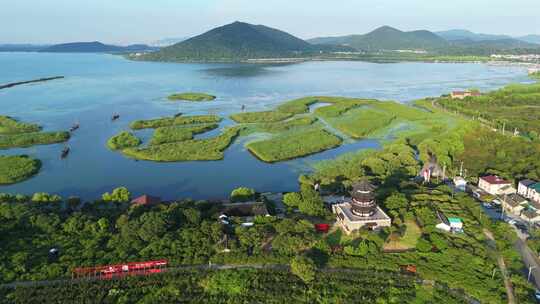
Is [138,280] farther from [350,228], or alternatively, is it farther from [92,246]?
[350,228]

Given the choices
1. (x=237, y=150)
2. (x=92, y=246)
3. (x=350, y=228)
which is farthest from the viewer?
(x=237, y=150)

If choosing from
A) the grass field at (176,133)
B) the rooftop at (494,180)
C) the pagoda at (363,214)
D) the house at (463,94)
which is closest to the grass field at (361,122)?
the grass field at (176,133)

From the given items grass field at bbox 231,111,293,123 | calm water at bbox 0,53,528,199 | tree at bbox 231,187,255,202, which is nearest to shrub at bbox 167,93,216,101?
calm water at bbox 0,53,528,199

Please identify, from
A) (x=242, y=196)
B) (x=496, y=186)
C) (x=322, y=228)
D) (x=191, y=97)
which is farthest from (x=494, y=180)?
(x=191, y=97)

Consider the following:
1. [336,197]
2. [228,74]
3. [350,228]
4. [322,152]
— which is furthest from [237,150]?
[228,74]

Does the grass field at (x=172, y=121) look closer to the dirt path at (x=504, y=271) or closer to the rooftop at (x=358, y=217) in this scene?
the rooftop at (x=358, y=217)

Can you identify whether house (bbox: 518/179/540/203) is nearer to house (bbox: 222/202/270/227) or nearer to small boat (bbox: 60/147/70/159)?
house (bbox: 222/202/270/227)
